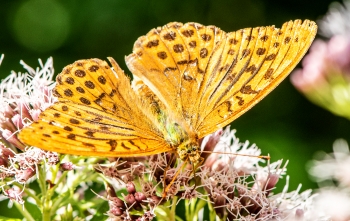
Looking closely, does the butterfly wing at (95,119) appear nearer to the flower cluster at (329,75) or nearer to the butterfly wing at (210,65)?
the butterfly wing at (210,65)

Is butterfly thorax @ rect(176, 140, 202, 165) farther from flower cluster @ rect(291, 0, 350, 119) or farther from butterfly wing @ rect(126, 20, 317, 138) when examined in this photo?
flower cluster @ rect(291, 0, 350, 119)

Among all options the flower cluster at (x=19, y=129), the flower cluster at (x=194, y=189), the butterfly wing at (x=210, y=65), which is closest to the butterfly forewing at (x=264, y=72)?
the butterfly wing at (x=210, y=65)

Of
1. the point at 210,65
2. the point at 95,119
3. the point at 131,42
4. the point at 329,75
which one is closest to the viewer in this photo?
the point at 95,119

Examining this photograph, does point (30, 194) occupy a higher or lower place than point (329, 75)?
lower

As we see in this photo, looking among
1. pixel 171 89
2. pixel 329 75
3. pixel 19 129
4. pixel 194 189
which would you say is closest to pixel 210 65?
A: pixel 171 89

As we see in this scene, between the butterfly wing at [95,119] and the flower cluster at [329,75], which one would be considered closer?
the butterfly wing at [95,119]

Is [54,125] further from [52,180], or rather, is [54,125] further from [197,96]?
[197,96]

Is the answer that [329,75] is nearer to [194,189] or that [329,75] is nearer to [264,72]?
[264,72]

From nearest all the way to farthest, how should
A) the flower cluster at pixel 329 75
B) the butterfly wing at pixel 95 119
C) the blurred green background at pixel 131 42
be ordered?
the butterfly wing at pixel 95 119
the flower cluster at pixel 329 75
the blurred green background at pixel 131 42
